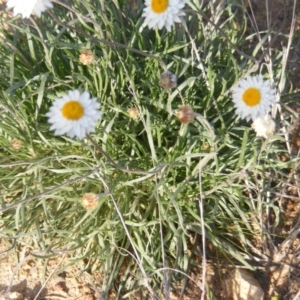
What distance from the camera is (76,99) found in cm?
126

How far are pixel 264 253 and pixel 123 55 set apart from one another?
0.88 meters

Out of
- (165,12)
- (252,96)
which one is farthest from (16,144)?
(252,96)

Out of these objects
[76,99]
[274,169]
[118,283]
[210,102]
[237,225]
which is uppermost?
[210,102]

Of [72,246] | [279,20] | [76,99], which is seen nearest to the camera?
[76,99]

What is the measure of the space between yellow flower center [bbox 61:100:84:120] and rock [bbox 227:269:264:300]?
950 millimetres

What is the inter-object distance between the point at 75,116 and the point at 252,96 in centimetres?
47

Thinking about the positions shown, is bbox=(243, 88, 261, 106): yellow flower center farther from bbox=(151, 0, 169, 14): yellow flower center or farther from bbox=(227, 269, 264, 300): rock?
bbox=(227, 269, 264, 300): rock

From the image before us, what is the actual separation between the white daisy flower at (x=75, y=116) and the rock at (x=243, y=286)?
0.92 m

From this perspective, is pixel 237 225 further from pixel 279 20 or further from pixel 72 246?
pixel 279 20

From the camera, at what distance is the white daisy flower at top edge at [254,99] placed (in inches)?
53.8

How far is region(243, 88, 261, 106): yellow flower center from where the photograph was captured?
137 cm

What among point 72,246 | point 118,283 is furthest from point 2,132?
point 118,283

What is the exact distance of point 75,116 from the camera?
1.23 meters

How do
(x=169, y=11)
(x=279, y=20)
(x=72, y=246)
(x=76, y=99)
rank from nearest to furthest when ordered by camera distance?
(x=76, y=99) < (x=169, y=11) < (x=72, y=246) < (x=279, y=20)
